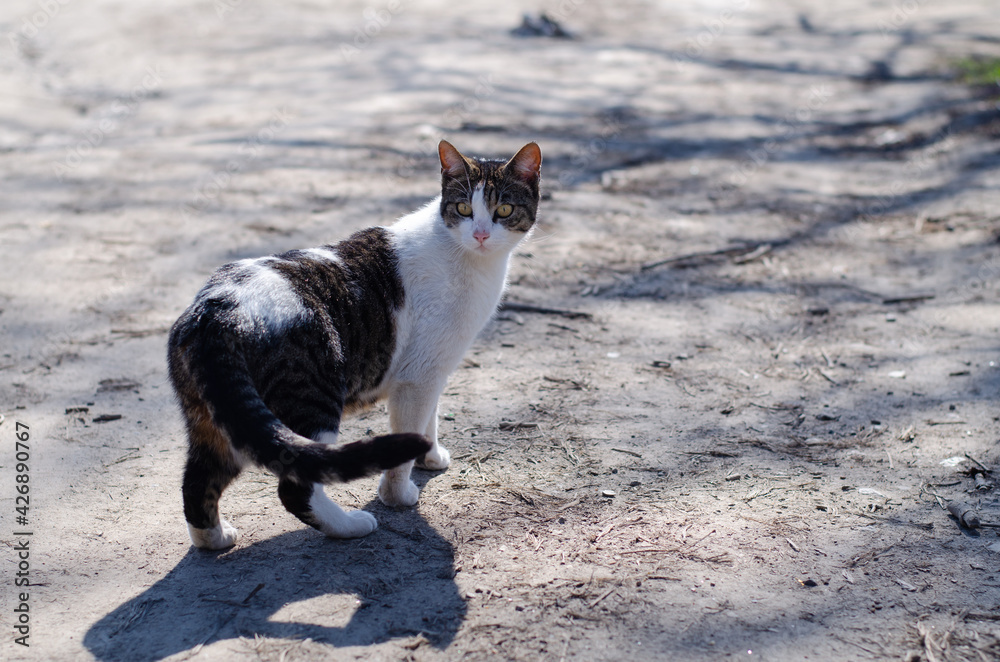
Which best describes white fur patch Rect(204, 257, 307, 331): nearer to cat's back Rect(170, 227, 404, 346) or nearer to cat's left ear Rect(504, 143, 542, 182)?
cat's back Rect(170, 227, 404, 346)

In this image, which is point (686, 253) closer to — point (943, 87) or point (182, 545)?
point (182, 545)

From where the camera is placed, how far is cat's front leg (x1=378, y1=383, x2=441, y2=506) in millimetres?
3086

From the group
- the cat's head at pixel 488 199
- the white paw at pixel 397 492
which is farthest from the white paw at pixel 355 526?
the cat's head at pixel 488 199

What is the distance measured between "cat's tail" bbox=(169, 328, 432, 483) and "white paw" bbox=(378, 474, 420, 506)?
0.74 m

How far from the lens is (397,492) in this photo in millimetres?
3092

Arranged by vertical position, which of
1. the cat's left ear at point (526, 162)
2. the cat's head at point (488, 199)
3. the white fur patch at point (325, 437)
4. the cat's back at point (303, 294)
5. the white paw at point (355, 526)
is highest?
the cat's left ear at point (526, 162)

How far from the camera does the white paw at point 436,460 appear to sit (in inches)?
132

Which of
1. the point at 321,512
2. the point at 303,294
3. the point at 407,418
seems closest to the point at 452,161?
the point at 303,294

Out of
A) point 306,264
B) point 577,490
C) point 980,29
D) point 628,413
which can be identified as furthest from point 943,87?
point 306,264

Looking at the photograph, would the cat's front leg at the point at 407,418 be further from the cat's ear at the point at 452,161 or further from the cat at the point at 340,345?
the cat's ear at the point at 452,161

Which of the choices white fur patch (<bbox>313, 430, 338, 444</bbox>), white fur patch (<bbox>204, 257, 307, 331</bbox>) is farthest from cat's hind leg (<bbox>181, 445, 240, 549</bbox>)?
white fur patch (<bbox>204, 257, 307, 331</bbox>)

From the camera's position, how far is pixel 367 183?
20.9 feet

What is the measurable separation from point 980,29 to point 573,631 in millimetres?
11708

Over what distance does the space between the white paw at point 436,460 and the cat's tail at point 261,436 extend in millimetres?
997
